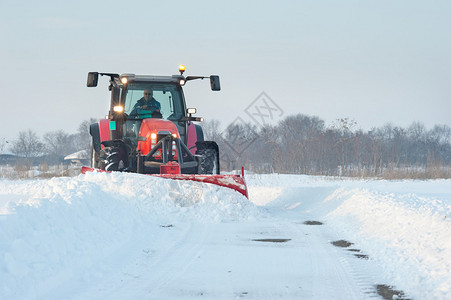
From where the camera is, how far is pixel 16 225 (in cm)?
432

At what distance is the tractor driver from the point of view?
374 inches

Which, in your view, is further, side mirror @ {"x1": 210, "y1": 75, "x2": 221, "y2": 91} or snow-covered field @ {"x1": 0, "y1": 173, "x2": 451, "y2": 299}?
side mirror @ {"x1": 210, "y1": 75, "x2": 221, "y2": 91}

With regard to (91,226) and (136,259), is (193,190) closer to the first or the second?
(91,226)

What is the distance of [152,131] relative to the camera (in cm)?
877

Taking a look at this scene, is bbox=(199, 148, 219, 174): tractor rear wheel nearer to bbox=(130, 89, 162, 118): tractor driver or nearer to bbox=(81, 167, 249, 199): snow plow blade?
bbox=(81, 167, 249, 199): snow plow blade

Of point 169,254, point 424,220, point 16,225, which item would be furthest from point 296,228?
Answer: point 16,225

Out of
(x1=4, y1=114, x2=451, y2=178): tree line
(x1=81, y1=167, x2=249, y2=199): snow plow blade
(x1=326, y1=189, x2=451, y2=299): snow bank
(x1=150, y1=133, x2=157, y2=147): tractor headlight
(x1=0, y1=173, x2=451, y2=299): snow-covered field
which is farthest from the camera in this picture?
(x1=4, y1=114, x2=451, y2=178): tree line

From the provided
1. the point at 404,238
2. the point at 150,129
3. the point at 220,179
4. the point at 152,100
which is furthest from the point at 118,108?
the point at 404,238

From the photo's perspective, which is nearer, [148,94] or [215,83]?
[215,83]

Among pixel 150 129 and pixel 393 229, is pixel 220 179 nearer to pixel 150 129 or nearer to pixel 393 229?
pixel 150 129

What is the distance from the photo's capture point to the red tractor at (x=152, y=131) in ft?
28.8

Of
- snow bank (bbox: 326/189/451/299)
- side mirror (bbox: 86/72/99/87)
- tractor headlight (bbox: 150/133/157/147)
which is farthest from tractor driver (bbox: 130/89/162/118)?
snow bank (bbox: 326/189/451/299)

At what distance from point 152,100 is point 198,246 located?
4.77 m

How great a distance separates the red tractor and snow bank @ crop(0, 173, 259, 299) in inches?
30.6
